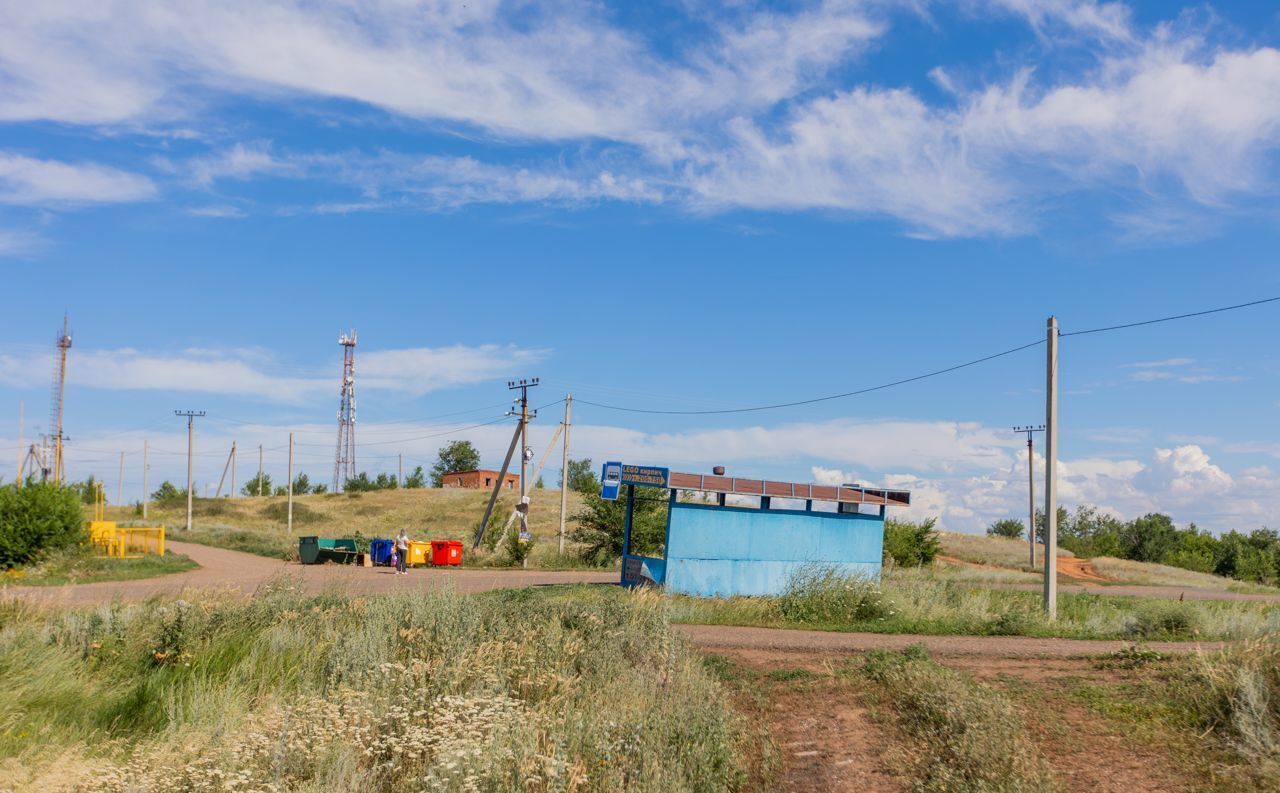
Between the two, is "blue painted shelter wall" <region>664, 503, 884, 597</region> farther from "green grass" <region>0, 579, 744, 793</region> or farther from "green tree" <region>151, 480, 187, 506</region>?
"green tree" <region>151, 480, 187, 506</region>

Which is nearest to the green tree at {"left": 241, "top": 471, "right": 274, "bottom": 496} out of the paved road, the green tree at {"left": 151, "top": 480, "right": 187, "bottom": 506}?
the green tree at {"left": 151, "top": 480, "right": 187, "bottom": 506}

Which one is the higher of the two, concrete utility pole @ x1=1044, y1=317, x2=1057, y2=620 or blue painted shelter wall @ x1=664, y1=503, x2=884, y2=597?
concrete utility pole @ x1=1044, y1=317, x2=1057, y2=620

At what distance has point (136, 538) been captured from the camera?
144ft

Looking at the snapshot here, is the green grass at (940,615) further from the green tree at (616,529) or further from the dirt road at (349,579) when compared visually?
the green tree at (616,529)

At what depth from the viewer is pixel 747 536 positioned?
23656 mm

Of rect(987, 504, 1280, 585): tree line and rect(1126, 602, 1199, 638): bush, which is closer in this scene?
rect(1126, 602, 1199, 638): bush

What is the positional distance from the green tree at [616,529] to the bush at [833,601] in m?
18.4

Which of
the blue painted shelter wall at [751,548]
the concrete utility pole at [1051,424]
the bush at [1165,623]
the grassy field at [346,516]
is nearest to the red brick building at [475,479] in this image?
the grassy field at [346,516]

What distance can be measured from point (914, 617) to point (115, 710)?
1339 cm

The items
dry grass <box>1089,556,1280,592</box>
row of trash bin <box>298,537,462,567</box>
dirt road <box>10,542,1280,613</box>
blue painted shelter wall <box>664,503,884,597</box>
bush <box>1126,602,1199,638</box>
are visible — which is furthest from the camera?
dry grass <box>1089,556,1280,592</box>

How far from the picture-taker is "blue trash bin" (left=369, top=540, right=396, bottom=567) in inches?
1577

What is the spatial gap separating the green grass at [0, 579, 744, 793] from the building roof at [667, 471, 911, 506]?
9.62m

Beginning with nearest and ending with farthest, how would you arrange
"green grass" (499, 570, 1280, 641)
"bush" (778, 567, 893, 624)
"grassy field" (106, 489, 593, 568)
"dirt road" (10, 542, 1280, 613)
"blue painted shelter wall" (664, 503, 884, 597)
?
"green grass" (499, 570, 1280, 641), "bush" (778, 567, 893, 624), "dirt road" (10, 542, 1280, 613), "blue painted shelter wall" (664, 503, 884, 597), "grassy field" (106, 489, 593, 568)

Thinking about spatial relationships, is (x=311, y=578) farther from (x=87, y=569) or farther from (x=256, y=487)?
(x=256, y=487)
